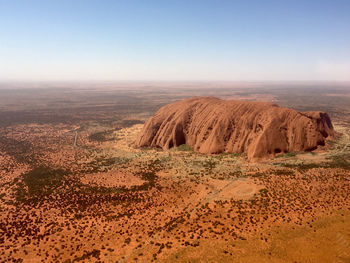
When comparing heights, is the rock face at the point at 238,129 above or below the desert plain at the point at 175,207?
above

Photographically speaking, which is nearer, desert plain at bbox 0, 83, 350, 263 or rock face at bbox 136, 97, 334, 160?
desert plain at bbox 0, 83, 350, 263

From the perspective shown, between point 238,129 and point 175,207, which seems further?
point 238,129

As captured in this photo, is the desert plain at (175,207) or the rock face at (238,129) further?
the rock face at (238,129)

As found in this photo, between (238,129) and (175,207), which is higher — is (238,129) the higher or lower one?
the higher one

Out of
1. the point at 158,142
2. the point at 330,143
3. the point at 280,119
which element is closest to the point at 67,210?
the point at 158,142

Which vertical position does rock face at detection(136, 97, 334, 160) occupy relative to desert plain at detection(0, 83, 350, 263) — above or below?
above
